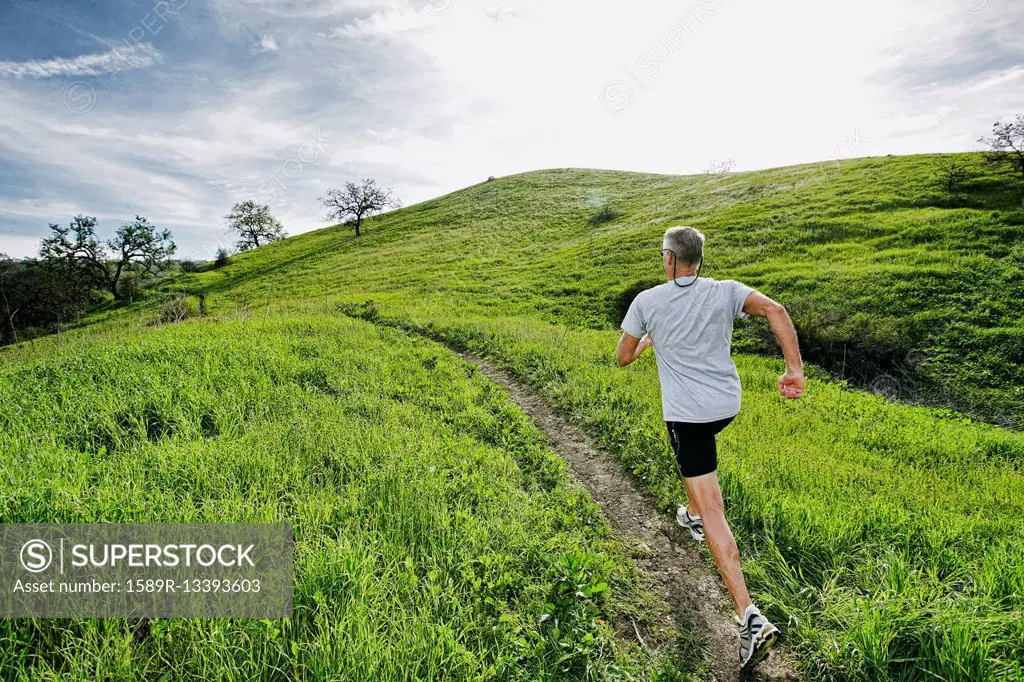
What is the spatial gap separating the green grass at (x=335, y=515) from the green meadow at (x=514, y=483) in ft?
0.09

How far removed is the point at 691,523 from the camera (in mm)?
4887

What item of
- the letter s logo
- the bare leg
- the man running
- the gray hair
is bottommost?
the bare leg

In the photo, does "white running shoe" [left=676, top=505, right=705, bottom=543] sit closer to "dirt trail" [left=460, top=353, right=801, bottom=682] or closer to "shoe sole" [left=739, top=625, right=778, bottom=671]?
"dirt trail" [left=460, top=353, right=801, bottom=682]

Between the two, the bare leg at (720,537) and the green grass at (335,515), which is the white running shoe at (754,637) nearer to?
the bare leg at (720,537)

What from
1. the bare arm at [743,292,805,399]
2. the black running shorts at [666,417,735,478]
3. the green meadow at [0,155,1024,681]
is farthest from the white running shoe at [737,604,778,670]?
the bare arm at [743,292,805,399]

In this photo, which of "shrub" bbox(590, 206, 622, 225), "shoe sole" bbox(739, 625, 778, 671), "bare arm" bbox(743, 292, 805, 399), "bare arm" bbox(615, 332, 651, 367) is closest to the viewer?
"shoe sole" bbox(739, 625, 778, 671)

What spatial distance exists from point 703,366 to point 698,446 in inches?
26.9

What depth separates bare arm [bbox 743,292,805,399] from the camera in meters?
3.55

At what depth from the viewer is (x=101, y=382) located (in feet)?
24.5

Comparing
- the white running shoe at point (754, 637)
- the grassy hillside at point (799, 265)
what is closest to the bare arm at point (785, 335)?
the white running shoe at point (754, 637)

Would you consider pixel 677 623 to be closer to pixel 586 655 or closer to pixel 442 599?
pixel 586 655

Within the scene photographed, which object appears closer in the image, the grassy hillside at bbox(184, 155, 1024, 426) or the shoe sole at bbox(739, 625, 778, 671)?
the shoe sole at bbox(739, 625, 778, 671)

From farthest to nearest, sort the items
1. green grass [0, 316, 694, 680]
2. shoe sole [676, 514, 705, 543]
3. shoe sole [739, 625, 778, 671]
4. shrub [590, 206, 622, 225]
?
shrub [590, 206, 622, 225]
shoe sole [676, 514, 705, 543]
shoe sole [739, 625, 778, 671]
green grass [0, 316, 694, 680]

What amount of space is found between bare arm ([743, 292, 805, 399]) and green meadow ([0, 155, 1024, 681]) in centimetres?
177
